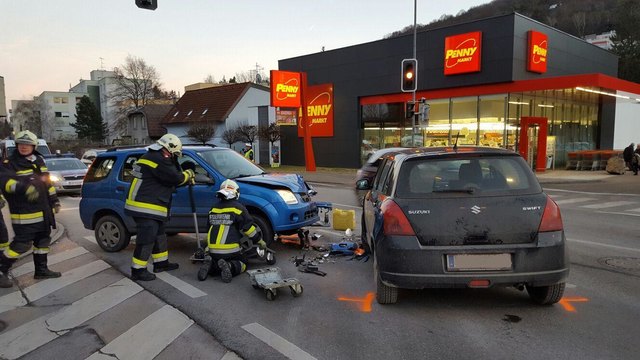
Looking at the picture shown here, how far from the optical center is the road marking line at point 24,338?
155 inches

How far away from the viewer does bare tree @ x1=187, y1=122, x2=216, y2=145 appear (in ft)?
129

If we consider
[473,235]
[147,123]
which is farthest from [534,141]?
[147,123]

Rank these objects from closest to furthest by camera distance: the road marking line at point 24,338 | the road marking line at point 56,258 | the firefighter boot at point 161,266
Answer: the road marking line at point 24,338 → the firefighter boot at point 161,266 → the road marking line at point 56,258

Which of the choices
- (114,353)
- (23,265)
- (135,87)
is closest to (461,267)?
(114,353)

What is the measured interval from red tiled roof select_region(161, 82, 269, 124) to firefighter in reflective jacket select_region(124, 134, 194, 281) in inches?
1443

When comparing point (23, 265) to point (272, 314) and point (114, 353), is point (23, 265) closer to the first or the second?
point (114, 353)

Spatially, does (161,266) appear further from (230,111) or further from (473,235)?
(230,111)

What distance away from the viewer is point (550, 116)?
25.7 meters

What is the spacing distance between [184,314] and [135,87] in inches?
2743

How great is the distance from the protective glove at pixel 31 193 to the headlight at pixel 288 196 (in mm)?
3136

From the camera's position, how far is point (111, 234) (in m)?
7.62

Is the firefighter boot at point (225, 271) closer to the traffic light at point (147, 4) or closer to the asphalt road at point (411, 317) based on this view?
the asphalt road at point (411, 317)

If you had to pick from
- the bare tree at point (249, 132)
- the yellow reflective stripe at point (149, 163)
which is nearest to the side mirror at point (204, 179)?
the yellow reflective stripe at point (149, 163)

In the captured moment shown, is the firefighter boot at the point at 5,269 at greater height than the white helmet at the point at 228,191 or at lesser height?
lesser
